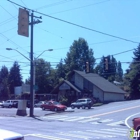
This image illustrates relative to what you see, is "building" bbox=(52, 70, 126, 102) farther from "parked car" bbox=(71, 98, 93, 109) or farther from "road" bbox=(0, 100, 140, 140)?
"road" bbox=(0, 100, 140, 140)

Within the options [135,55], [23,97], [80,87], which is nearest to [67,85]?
[80,87]

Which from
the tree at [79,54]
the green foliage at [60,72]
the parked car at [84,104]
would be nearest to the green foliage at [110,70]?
the tree at [79,54]

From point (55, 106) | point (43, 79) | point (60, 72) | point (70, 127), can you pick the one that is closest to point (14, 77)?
point (43, 79)

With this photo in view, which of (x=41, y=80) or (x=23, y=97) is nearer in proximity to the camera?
(x=23, y=97)

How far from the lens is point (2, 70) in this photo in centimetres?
10006

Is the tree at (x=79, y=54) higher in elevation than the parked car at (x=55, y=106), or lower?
higher

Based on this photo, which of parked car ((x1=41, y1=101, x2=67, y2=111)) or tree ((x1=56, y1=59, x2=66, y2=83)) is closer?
parked car ((x1=41, y1=101, x2=67, y2=111))

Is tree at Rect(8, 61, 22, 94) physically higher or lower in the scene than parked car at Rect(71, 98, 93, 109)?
higher

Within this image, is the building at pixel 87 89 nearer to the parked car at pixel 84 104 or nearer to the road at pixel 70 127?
the parked car at pixel 84 104

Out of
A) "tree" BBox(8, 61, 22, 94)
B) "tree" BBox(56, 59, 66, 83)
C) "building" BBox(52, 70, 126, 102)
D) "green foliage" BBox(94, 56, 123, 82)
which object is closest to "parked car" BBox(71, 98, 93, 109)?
"green foliage" BBox(94, 56, 123, 82)

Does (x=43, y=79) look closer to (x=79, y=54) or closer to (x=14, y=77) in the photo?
(x=14, y=77)

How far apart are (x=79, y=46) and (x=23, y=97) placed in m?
28.3

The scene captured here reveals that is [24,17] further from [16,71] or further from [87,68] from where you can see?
[16,71]

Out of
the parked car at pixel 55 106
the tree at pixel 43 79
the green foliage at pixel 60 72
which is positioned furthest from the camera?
the green foliage at pixel 60 72
